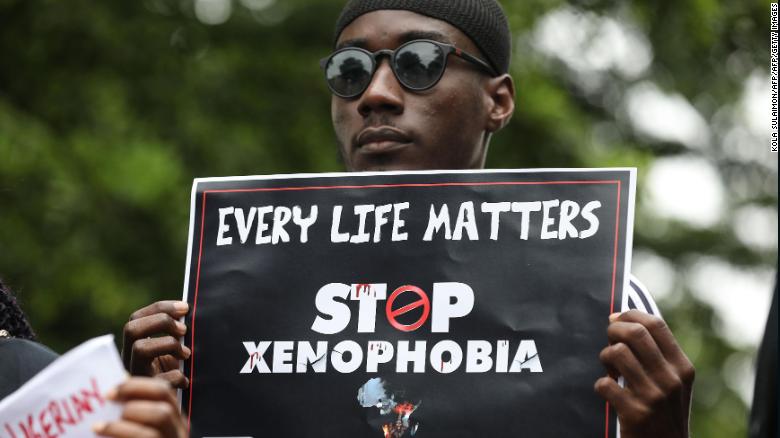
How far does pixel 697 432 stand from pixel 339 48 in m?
9.37

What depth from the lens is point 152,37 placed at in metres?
7.83

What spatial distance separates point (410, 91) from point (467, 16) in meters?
0.36

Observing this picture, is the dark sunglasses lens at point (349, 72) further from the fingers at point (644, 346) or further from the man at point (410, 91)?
the fingers at point (644, 346)

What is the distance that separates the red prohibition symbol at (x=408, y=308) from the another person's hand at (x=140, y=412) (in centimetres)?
94

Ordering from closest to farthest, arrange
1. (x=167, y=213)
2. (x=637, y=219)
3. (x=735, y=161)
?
(x=167, y=213) < (x=637, y=219) < (x=735, y=161)

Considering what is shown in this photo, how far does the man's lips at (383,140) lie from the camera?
3.34 meters

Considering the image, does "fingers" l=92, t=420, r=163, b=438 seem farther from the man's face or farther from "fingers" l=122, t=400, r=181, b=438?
the man's face

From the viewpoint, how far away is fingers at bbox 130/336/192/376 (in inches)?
112

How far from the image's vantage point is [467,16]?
3.61 meters

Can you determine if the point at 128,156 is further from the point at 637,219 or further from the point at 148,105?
the point at 637,219

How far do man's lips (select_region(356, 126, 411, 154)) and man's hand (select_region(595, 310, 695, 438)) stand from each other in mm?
938

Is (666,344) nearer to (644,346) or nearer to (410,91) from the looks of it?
(644,346)

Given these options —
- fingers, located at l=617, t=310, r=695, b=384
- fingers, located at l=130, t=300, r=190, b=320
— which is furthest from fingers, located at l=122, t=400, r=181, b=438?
fingers, located at l=617, t=310, r=695, b=384

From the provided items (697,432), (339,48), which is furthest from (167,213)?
(697,432)
